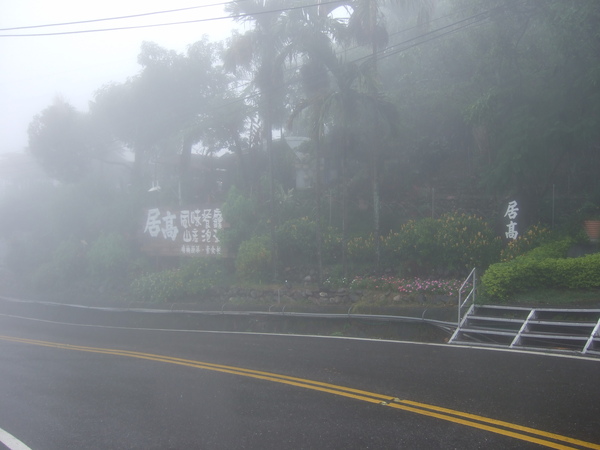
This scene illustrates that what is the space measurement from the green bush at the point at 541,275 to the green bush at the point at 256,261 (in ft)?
29.1

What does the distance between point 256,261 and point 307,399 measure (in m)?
12.4

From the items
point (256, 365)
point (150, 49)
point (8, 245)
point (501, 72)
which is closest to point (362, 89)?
point (501, 72)

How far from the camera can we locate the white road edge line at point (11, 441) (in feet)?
20.8

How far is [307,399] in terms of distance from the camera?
7477 millimetres

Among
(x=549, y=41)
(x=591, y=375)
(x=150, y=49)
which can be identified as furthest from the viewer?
(x=150, y=49)

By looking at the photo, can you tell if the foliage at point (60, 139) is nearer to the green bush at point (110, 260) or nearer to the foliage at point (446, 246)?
the green bush at point (110, 260)

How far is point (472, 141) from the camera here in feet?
72.8

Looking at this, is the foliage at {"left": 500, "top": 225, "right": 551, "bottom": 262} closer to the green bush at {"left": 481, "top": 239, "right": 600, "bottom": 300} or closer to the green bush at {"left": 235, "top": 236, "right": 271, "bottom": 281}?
the green bush at {"left": 481, "top": 239, "right": 600, "bottom": 300}

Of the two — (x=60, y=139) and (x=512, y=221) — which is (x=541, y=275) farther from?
(x=60, y=139)

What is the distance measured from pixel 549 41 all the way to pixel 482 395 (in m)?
13.5

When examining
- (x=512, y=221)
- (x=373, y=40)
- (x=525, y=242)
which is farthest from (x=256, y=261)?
(x=525, y=242)

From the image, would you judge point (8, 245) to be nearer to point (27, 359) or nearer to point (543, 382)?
point (27, 359)

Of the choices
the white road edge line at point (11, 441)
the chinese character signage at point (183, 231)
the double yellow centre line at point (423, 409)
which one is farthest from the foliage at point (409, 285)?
the white road edge line at point (11, 441)

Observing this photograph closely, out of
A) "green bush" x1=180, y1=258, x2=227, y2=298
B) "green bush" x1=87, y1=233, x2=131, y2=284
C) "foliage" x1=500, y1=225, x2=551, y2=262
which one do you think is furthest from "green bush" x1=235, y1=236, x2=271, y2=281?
"foliage" x1=500, y1=225, x2=551, y2=262
